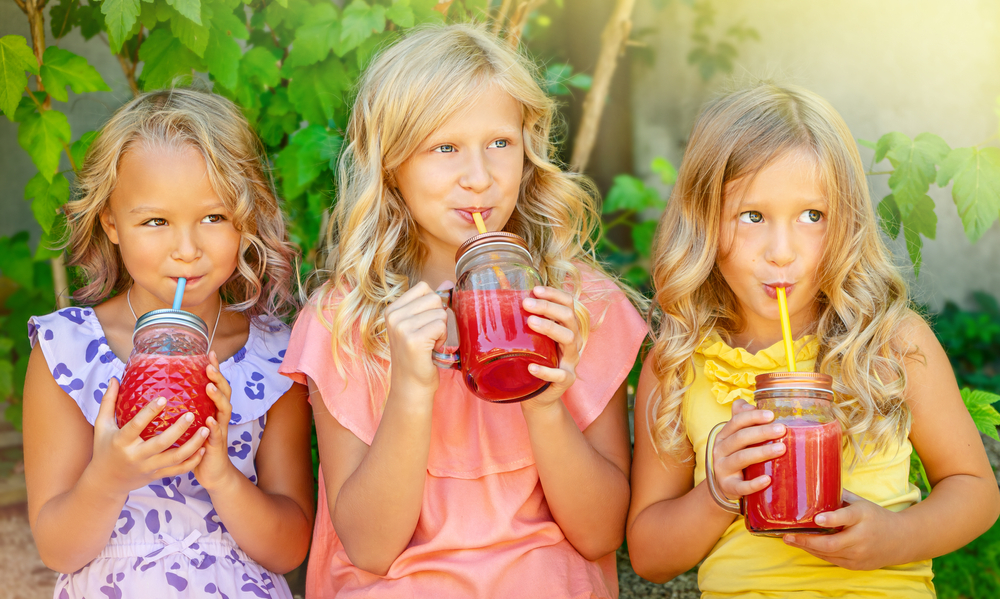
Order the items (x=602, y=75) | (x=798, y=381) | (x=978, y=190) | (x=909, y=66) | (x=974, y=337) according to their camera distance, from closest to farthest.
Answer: (x=798, y=381), (x=978, y=190), (x=602, y=75), (x=909, y=66), (x=974, y=337)

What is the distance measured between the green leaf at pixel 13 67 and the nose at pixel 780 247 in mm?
1952

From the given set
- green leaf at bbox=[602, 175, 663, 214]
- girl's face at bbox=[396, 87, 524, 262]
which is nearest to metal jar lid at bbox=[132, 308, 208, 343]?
girl's face at bbox=[396, 87, 524, 262]

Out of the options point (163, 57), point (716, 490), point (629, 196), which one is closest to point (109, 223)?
point (163, 57)

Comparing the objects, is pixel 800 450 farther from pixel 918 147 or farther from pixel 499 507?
pixel 918 147

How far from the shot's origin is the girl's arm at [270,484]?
1894 millimetres

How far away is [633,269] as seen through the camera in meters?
4.23

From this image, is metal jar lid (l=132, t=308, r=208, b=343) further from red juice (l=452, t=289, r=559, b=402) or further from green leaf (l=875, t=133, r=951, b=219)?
green leaf (l=875, t=133, r=951, b=219)

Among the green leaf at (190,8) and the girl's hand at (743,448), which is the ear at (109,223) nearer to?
the green leaf at (190,8)

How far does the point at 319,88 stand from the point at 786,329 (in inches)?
61.0

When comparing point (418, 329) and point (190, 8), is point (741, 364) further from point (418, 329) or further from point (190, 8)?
point (190, 8)

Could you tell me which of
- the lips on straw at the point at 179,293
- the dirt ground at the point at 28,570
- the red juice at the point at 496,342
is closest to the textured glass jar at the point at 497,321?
the red juice at the point at 496,342

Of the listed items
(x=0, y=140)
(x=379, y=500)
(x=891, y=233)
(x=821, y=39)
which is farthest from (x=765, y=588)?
(x=0, y=140)

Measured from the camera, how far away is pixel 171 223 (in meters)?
2.16

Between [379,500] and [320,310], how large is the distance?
0.54 m
